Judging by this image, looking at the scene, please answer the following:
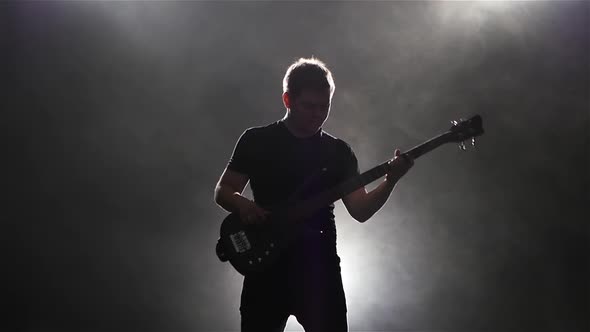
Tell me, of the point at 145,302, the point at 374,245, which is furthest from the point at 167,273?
the point at 374,245

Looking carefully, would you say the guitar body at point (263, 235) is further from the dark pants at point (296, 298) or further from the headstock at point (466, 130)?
the headstock at point (466, 130)

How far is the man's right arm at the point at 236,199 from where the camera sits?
1649mm

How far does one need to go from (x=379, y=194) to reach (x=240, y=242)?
0.50 metres

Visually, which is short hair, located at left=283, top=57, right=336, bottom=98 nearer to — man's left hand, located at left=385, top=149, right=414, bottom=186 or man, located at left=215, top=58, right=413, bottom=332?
man, located at left=215, top=58, right=413, bottom=332

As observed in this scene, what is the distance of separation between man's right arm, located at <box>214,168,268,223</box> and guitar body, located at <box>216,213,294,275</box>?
37 mm

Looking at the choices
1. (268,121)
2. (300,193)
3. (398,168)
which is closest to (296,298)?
(300,193)

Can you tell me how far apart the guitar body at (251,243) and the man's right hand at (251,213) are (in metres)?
0.03

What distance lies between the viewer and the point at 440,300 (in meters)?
3.08

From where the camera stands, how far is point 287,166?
175 centimetres

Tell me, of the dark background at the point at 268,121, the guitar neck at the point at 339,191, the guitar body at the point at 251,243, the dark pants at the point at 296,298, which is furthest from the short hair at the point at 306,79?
the dark background at the point at 268,121

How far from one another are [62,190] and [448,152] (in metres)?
2.39

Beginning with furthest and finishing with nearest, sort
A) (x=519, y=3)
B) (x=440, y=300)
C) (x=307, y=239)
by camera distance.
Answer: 1. (x=519, y=3)
2. (x=440, y=300)
3. (x=307, y=239)

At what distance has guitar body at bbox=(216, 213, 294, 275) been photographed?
1.65 metres

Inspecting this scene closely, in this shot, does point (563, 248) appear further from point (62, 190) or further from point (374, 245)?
point (62, 190)
